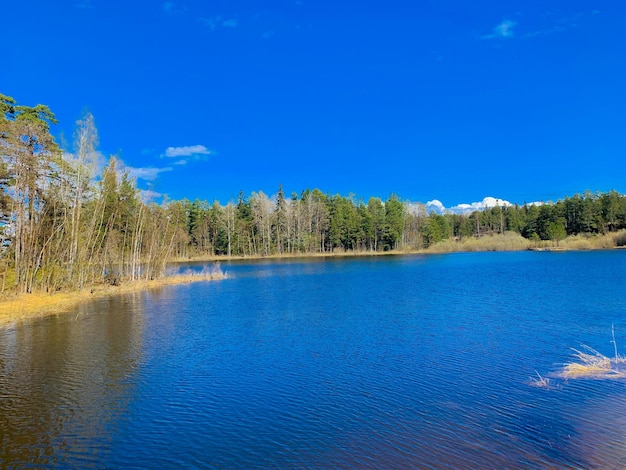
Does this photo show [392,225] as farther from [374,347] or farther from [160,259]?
[374,347]

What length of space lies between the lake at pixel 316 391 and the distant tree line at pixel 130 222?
6.65 metres

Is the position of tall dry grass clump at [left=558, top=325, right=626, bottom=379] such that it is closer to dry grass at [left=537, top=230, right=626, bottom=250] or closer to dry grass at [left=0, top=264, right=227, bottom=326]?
dry grass at [left=0, top=264, right=227, bottom=326]

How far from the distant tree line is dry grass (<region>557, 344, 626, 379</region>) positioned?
22.4m

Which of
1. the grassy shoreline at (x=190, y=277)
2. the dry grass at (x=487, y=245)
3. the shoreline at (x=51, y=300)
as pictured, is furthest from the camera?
the dry grass at (x=487, y=245)

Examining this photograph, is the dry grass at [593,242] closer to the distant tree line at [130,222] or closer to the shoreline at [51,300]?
the distant tree line at [130,222]

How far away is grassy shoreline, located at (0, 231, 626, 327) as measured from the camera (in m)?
19.2

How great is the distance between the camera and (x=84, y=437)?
22.6 ft

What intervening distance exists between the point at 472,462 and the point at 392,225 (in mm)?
75974

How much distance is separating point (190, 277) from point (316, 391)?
3121 cm

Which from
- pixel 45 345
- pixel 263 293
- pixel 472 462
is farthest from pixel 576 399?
pixel 263 293

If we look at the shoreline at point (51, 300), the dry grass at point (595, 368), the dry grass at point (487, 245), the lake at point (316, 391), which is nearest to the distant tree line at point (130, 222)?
the shoreline at point (51, 300)

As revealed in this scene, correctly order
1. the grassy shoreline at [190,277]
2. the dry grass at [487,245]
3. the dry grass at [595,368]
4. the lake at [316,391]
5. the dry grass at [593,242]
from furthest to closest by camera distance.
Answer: the dry grass at [487,245], the dry grass at [593,242], the grassy shoreline at [190,277], the dry grass at [595,368], the lake at [316,391]

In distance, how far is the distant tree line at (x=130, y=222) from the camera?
20.7 metres

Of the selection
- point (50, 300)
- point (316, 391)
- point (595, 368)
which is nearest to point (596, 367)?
point (595, 368)
